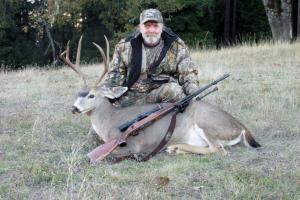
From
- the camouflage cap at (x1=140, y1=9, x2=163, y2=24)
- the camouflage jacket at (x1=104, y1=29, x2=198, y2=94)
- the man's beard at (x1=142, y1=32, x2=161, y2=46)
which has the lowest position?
the camouflage jacket at (x1=104, y1=29, x2=198, y2=94)

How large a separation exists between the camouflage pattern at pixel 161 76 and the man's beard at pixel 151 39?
0.44 feet

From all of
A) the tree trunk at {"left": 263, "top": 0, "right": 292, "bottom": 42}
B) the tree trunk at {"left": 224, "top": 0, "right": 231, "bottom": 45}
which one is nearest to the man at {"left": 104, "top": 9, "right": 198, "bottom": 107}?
the tree trunk at {"left": 263, "top": 0, "right": 292, "bottom": 42}

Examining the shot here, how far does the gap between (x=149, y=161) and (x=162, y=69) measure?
5.22 ft

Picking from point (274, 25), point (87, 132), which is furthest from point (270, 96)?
point (274, 25)

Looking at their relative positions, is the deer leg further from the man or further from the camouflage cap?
the camouflage cap

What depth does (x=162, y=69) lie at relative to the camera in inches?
256

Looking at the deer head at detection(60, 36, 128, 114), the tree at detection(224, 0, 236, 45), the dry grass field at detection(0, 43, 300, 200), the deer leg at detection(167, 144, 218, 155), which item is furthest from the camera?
the tree at detection(224, 0, 236, 45)

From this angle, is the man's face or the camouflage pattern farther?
the camouflage pattern

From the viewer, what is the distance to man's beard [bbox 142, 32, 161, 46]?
6.27m

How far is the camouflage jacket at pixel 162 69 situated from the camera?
6.43 metres

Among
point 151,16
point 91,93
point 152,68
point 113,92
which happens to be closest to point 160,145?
point 113,92

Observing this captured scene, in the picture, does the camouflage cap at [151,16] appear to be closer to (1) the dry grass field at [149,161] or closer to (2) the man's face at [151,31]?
(2) the man's face at [151,31]

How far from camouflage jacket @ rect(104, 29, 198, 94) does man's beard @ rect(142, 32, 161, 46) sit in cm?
14

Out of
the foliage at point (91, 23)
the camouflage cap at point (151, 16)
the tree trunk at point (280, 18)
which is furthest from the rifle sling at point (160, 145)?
the foliage at point (91, 23)
